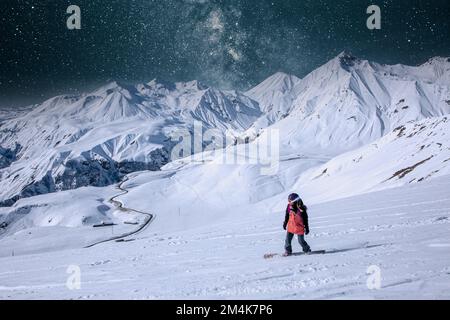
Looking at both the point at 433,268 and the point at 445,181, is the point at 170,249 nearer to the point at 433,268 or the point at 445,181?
the point at 433,268

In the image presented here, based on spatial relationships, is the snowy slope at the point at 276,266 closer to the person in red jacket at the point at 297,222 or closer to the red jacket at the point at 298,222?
the person in red jacket at the point at 297,222

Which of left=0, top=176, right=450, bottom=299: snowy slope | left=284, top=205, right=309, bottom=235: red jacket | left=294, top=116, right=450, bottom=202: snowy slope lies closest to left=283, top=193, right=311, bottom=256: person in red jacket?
left=284, top=205, right=309, bottom=235: red jacket

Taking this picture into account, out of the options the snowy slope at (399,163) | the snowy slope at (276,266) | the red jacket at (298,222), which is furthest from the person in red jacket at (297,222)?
the snowy slope at (399,163)

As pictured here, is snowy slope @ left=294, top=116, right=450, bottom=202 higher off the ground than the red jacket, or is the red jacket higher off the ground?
snowy slope @ left=294, top=116, right=450, bottom=202

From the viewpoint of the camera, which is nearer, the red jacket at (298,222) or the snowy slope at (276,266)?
the snowy slope at (276,266)

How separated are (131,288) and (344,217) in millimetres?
12592

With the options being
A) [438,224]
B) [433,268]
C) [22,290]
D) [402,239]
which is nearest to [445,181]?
[438,224]

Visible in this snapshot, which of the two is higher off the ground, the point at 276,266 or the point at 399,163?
the point at 399,163

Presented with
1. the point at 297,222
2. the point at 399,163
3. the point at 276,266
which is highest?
the point at 399,163

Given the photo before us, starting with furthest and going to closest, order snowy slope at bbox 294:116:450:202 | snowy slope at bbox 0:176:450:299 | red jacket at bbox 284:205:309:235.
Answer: snowy slope at bbox 294:116:450:202 < red jacket at bbox 284:205:309:235 < snowy slope at bbox 0:176:450:299

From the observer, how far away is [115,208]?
10300 cm

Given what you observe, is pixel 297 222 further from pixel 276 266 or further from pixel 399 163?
pixel 399 163

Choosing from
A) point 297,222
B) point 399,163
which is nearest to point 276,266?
point 297,222

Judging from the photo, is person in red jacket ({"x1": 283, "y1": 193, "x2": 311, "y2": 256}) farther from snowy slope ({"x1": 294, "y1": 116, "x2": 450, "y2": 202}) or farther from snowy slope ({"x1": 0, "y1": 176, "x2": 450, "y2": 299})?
snowy slope ({"x1": 294, "y1": 116, "x2": 450, "y2": 202})
